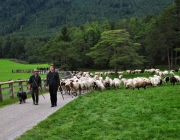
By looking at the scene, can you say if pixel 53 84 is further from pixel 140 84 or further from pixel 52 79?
pixel 140 84

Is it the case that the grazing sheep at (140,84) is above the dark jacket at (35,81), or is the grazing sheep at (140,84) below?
below

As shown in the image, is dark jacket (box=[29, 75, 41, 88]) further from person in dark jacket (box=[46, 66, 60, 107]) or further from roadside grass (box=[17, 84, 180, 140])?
roadside grass (box=[17, 84, 180, 140])

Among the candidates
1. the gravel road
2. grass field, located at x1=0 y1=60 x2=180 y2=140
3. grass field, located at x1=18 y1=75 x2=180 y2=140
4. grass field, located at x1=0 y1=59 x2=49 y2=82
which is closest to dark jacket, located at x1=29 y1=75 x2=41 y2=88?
the gravel road

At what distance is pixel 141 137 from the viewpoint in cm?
848

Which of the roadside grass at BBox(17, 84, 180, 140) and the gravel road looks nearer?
the roadside grass at BBox(17, 84, 180, 140)

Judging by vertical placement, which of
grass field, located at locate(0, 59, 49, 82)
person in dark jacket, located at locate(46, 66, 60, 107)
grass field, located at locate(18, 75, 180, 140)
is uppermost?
grass field, located at locate(0, 59, 49, 82)

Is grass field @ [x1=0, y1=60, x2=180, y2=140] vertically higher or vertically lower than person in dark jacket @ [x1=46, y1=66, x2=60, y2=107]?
lower

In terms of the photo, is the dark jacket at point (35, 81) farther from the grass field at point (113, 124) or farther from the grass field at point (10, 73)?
the grass field at point (10, 73)

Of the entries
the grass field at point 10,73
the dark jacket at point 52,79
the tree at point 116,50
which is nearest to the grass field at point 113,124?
the dark jacket at point 52,79

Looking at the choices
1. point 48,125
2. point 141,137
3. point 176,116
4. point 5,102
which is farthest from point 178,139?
point 5,102

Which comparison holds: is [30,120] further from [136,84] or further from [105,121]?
[136,84]

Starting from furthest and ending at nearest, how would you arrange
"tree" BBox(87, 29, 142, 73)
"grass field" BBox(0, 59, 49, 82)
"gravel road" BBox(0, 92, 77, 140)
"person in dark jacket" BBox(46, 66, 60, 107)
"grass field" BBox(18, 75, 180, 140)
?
"grass field" BBox(0, 59, 49, 82)
"tree" BBox(87, 29, 142, 73)
"person in dark jacket" BBox(46, 66, 60, 107)
"gravel road" BBox(0, 92, 77, 140)
"grass field" BBox(18, 75, 180, 140)

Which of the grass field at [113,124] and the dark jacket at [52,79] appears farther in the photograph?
the dark jacket at [52,79]

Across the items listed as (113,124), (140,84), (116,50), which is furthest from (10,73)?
(113,124)
